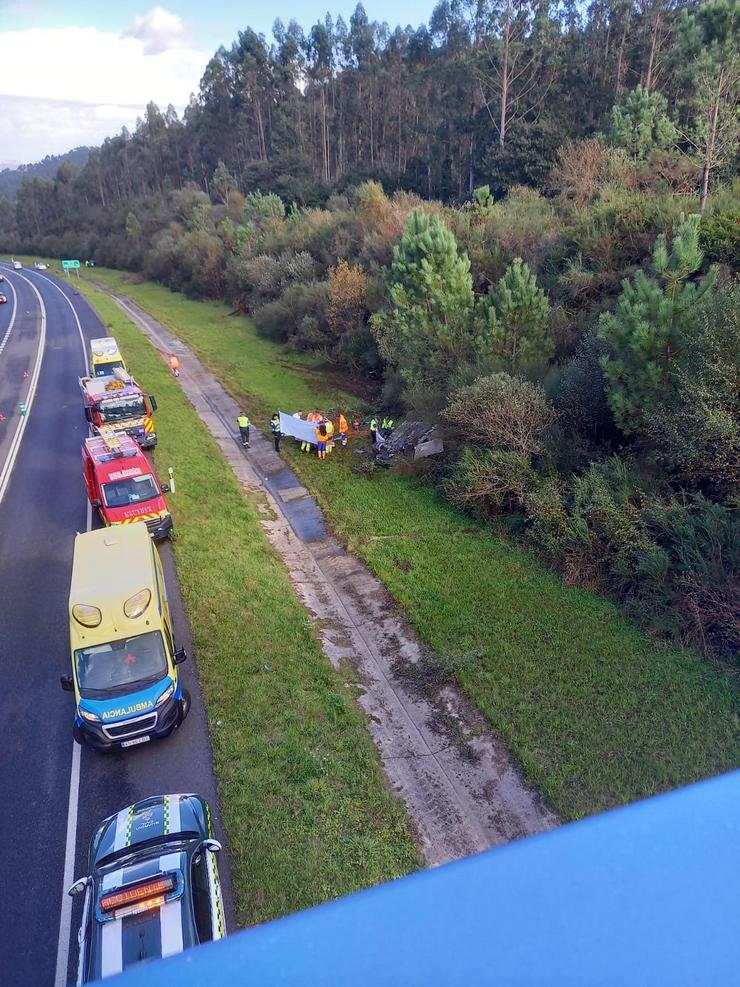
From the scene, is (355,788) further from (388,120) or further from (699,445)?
(388,120)

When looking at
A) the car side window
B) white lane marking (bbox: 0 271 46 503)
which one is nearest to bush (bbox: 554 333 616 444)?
the car side window

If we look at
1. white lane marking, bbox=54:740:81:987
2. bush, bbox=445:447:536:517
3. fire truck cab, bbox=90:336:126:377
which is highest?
fire truck cab, bbox=90:336:126:377

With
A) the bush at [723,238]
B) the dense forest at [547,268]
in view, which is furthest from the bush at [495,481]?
the bush at [723,238]

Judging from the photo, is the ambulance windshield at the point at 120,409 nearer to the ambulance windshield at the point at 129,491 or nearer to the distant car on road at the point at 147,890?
the ambulance windshield at the point at 129,491

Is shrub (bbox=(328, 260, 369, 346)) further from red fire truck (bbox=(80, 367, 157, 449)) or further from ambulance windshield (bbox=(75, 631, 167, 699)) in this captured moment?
ambulance windshield (bbox=(75, 631, 167, 699))

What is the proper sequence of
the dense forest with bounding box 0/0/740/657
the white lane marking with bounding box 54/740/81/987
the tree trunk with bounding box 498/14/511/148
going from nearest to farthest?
the white lane marking with bounding box 54/740/81/987, the dense forest with bounding box 0/0/740/657, the tree trunk with bounding box 498/14/511/148

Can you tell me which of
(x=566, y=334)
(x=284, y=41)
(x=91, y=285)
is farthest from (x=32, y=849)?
(x=284, y=41)
